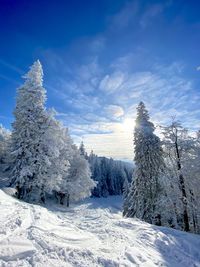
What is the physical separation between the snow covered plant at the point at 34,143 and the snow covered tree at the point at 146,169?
909cm

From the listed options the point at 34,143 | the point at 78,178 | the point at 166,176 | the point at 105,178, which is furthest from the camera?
the point at 105,178

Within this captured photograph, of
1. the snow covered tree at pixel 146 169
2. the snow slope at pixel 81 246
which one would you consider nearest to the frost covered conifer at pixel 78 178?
the snow covered tree at pixel 146 169

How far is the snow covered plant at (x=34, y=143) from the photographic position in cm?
2538

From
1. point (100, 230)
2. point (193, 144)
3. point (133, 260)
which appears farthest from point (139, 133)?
point (133, 260)

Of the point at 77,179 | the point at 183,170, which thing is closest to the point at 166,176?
the point at 183,170

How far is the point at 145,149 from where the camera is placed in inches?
1102

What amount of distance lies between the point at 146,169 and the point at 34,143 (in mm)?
12767

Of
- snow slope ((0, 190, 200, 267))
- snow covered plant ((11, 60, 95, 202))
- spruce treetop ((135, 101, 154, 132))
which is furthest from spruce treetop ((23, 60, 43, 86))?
snow slope ((0, 190, 200, 267))

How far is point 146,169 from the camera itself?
91.3 ft

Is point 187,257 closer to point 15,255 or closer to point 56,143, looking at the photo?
point 15,255

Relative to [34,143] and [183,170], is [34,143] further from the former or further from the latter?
[183,170]

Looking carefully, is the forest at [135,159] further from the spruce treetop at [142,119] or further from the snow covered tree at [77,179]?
the snow covered tree at [77,179]

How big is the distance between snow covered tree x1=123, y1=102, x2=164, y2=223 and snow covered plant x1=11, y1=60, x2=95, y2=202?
9092mm

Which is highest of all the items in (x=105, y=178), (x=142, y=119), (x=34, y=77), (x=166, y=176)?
(x=34, y=77)
